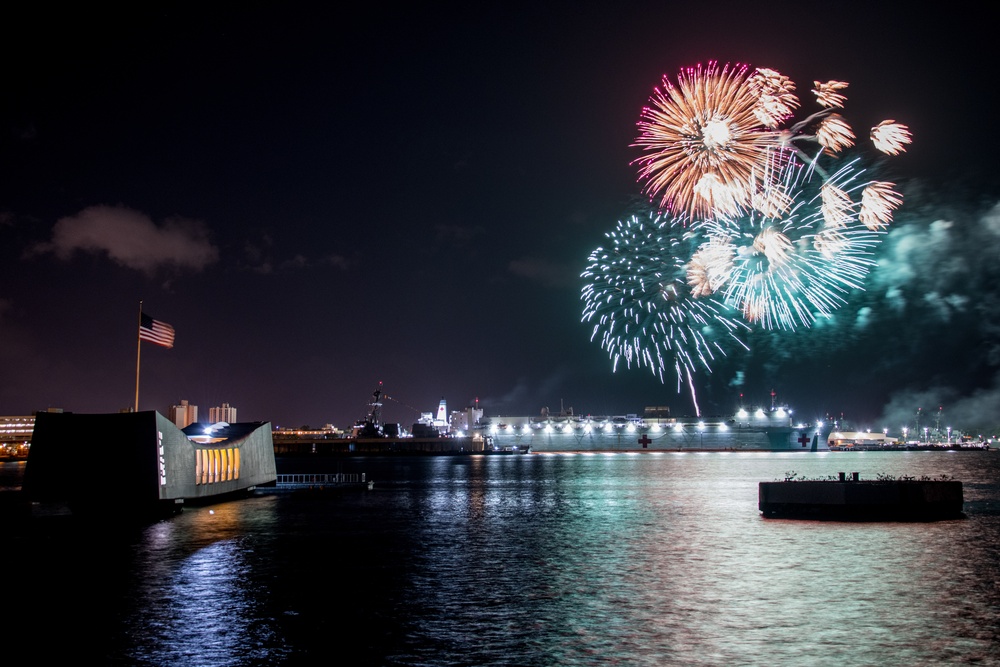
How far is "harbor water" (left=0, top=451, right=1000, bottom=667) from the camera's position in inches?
513

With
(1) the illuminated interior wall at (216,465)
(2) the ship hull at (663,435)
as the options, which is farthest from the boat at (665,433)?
(1) the illuminated interior wall at (216,465)

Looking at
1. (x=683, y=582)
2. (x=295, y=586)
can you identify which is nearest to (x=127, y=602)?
(x=295, y=586)

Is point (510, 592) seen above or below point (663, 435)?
above

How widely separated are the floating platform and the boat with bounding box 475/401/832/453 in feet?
471

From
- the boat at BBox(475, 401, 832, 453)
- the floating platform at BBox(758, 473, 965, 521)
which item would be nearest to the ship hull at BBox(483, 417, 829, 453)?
the boat at BBox(475, 401, 832, 453)

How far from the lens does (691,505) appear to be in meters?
41.6

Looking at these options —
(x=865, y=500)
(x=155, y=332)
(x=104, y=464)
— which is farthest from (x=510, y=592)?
(x=155, y=332)

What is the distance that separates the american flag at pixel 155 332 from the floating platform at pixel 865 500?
29085 millimetres

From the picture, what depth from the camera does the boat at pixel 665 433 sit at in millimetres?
174000

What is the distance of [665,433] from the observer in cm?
18075

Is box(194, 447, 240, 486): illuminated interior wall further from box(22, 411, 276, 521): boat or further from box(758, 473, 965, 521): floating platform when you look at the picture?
box(758, 473, 965, 521): floating platform

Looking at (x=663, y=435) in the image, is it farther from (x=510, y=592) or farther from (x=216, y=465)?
(x=510, y=592)

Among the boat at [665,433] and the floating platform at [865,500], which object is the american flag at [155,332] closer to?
the floating platform at [865,500]

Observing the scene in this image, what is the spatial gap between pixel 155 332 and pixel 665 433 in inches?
5973
